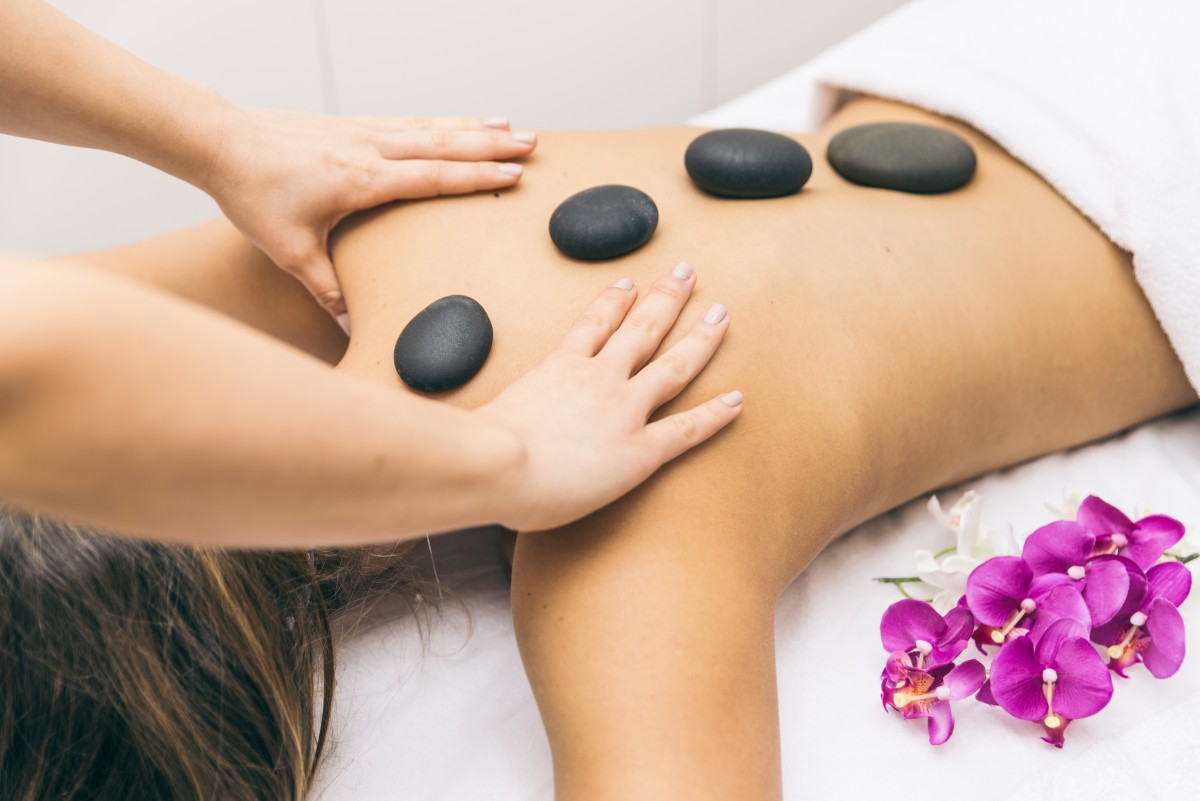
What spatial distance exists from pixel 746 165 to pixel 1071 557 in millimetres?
466

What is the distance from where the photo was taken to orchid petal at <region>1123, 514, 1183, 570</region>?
2.74 feet

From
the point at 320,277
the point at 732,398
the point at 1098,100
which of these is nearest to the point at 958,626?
the point at 732,398

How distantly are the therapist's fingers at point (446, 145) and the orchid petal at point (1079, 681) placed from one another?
0.70m

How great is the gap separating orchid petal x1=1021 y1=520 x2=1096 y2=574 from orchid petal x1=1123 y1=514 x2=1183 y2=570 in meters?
0.05

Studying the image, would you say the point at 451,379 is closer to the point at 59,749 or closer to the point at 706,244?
the point at 706,244

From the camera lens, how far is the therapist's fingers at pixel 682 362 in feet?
2.48

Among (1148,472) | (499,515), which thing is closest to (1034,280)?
(1148,472)

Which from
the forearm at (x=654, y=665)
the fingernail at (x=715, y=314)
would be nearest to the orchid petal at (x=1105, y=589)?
the forearm at (x=654, y=665)

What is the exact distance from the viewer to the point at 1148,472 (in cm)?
106

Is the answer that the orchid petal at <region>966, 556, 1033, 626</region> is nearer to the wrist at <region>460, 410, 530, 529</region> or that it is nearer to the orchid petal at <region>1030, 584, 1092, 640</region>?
the orchid petal at <region>1030, 584, 1092, 640</region>

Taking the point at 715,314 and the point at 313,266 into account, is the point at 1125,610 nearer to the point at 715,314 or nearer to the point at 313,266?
the point at 715,314

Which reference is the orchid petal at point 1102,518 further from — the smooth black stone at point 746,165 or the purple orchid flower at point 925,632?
the smooth black stone at point 746,165

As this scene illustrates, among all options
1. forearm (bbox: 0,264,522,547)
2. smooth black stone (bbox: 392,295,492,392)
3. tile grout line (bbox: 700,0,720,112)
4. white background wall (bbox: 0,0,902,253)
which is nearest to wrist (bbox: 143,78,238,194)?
smooth black stone (bbox: 392,295,492,392)

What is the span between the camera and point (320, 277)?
3.36 feet
